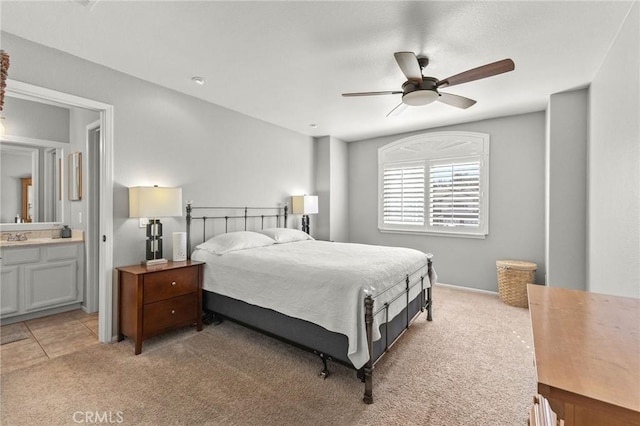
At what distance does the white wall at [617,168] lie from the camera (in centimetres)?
206

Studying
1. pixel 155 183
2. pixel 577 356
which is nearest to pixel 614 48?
pixel 577 356

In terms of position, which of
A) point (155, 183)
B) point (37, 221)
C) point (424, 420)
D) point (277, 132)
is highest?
point (277, 132)

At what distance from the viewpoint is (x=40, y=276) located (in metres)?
3.60

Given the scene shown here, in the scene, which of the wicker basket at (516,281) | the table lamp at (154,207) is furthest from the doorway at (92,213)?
the wicker basket at (516,281)

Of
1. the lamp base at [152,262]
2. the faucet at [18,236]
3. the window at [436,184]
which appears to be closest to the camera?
the lamp base at [152,262]

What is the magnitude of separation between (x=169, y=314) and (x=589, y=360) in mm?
3197

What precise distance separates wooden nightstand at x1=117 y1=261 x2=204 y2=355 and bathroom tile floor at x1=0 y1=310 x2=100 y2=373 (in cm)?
48

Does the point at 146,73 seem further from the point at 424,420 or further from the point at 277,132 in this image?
the point at 424,420

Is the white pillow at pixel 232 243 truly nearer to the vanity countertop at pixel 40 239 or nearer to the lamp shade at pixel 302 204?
the lamp shade at pixel 302 204

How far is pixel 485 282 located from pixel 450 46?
3.69 m

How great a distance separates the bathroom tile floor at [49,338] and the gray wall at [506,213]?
4.97 metres

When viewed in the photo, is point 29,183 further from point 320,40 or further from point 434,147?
point 434,147

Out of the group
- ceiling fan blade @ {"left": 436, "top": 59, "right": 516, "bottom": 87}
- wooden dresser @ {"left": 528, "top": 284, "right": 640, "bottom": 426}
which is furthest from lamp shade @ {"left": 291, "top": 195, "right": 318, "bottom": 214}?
wooden dresser @ {"left": 528, "top": 284, "right": 640, "bottom": 426}

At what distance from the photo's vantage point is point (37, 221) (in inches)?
161
